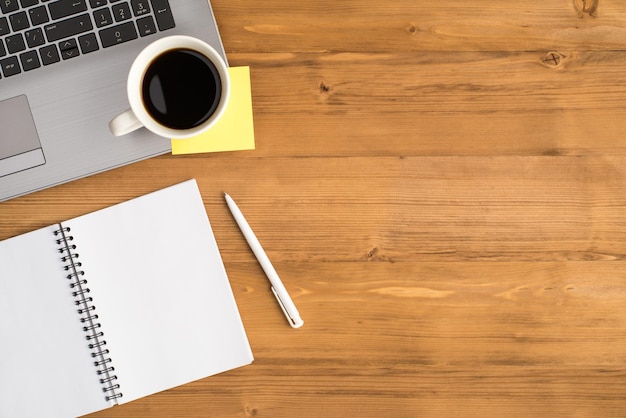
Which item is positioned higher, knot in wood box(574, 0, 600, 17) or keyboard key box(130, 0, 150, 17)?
keyboard key box(130, 0, 150, 17)

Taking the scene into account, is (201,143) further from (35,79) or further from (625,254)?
(625,254)

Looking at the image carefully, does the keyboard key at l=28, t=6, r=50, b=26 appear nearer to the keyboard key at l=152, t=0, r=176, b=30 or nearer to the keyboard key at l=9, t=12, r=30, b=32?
the keyboard key at l=9, t=12, r=30, b=32

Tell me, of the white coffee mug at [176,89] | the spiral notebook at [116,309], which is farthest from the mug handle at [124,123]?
the spiral notebook at [116,309]

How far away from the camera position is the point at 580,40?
0.66 meters

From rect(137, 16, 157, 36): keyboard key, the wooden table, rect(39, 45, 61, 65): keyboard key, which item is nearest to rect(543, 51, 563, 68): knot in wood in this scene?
the wooden table

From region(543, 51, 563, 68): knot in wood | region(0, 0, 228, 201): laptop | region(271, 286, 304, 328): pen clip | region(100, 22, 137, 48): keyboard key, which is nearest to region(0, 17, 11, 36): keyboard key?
region(0, 0, 228, 201): laptop

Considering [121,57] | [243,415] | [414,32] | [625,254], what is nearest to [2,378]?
[243,415]

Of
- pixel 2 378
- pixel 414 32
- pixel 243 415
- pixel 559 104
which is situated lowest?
pixel 243 415

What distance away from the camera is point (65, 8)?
61 centimetres

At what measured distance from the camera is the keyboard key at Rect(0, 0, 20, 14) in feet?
2.01

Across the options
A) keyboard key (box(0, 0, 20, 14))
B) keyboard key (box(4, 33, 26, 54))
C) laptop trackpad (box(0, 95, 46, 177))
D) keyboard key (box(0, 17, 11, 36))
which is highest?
keyboard key (box(0, 0, 20, 14))

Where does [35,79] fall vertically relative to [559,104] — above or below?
above

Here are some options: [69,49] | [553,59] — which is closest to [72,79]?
[69,49]

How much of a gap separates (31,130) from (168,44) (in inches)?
7.6
